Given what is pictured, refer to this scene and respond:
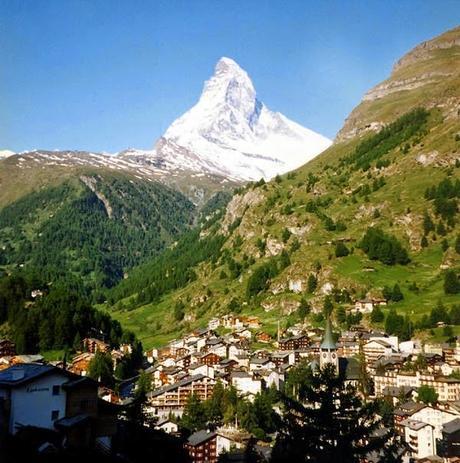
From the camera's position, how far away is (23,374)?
35656 mm

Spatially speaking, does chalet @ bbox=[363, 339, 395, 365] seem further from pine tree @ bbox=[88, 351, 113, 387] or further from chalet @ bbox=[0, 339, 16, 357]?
chalet @ bbox=[0, 339, 16, 357]

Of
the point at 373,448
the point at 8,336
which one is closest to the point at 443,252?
the point at 8,336

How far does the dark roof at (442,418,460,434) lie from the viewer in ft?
289

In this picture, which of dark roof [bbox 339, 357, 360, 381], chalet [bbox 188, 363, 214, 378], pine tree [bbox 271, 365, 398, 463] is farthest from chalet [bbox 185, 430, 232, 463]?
pine tree [bbox 271, 365, 398, 463]

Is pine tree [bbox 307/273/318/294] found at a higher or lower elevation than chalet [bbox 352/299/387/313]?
higher

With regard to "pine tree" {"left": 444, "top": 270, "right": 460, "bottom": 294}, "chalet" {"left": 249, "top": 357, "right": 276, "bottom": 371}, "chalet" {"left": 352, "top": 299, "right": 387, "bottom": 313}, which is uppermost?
"pine tree" {"left": 444, "top": 270, "right": 460, "bottom": 294}

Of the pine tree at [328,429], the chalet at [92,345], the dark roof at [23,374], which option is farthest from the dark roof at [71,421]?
the chalet at [92,345]

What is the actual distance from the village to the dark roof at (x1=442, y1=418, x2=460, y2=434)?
15cm

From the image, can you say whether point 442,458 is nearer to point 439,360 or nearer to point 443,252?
point 439,360

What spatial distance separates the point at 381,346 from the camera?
449ft

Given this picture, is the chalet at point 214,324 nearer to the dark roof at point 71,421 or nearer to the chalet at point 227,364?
the chalet at point 227,364

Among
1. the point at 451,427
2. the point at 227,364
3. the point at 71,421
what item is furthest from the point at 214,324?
the point at 71,421

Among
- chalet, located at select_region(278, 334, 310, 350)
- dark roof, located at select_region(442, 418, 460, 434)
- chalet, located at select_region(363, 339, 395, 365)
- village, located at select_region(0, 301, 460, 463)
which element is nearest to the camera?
village, located at select_region(0, 301, 460, 463)

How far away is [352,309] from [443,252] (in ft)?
138
